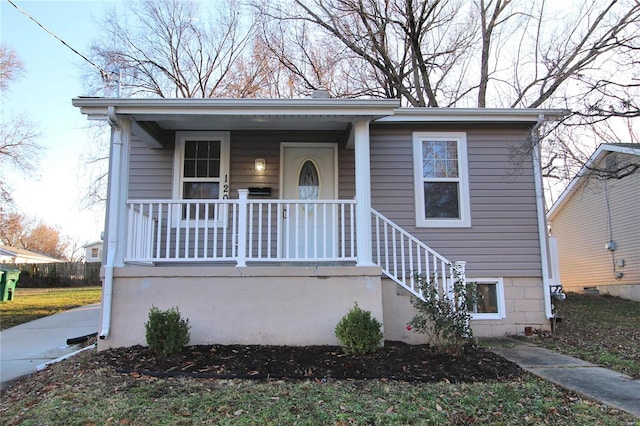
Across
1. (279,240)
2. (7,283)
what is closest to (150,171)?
(279,240)

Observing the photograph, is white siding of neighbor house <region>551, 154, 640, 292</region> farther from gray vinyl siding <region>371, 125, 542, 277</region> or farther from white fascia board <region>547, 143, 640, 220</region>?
gray vinyl siding <region>371, 125, 542, 277</region>

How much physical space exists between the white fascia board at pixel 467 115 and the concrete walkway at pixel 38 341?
6.01 meters

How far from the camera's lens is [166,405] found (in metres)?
3.47

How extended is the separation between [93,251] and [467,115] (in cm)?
5267

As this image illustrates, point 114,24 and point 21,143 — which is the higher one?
point 114,24

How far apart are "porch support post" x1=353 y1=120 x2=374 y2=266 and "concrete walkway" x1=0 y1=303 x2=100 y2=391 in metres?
4.31

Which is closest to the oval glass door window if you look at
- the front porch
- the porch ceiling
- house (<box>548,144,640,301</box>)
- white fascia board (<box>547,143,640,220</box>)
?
the front porch

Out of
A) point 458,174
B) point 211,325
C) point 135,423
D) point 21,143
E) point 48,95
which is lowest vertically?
point 135,423

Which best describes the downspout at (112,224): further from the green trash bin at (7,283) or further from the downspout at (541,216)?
the green trash bin at (7,283)

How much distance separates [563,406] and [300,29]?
45.4 feet

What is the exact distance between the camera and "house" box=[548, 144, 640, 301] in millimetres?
12023

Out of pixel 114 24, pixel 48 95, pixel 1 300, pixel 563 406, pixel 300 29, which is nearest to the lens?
pixel 563 406

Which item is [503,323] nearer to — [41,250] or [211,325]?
[211,325]

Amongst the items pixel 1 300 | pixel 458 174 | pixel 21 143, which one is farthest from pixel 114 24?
pixel 458 174
